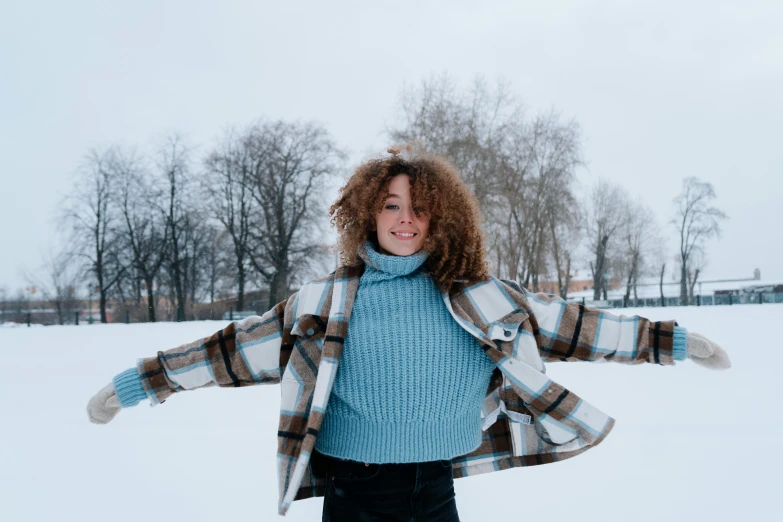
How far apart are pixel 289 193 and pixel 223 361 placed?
92.2 ft

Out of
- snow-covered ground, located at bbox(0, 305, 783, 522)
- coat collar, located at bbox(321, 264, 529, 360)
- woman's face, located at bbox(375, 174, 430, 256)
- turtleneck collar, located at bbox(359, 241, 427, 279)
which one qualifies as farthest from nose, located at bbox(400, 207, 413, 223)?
snow-covered ground, located at bbox(0, 305, 783, 522)

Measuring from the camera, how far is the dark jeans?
1881mm

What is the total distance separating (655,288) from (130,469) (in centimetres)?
5007

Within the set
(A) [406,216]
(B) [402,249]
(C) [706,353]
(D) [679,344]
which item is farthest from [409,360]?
(C) [706,353]

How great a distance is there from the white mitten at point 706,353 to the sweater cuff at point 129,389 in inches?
76.3

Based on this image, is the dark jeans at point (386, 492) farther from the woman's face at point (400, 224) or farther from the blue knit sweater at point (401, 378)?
the woman's face at point (400, 224)

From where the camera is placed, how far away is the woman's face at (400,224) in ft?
6.95

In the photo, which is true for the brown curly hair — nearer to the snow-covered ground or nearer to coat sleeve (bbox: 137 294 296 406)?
coat sleeve (bbox: 137 294 296 406)

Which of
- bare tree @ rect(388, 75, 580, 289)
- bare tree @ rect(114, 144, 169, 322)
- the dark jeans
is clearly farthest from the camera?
bare tree @ rect(114, 144, 169, 322)

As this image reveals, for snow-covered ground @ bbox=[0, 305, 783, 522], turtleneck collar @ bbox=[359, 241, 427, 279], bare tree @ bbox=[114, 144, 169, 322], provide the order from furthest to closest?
bare tree @ bbox=[114, 144, 169, 322], snow-covered ground @ bbox=[0, 305, 783, 522], turtleneck collar @ bbox=[359, 241, 427, 279]

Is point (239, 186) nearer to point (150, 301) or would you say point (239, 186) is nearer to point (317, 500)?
point (150, 301)

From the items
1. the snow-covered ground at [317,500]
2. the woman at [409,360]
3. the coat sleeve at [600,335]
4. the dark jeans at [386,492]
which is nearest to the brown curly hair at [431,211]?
the woman at [409,360]

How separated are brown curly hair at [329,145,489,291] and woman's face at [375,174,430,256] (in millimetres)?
24

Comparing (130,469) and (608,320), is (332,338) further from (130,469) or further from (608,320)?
(130,469)
